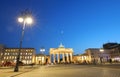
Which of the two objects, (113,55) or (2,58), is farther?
(113,55)

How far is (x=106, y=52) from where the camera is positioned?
16700cm

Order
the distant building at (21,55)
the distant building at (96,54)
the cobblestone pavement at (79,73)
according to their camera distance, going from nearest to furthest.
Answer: the cobblestone pavement at (79,73), the distant building at (21,55), the distant building at (96,54)

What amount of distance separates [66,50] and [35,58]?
99.1 feet

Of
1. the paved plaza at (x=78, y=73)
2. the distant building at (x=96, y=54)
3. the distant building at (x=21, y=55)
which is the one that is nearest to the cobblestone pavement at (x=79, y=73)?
the paved plaza at (x=78, y=73)

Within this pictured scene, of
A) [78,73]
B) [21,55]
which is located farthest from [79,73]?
[21,55]

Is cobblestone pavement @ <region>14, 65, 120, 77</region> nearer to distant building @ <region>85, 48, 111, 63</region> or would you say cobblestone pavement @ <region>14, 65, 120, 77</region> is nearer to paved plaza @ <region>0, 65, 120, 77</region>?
paved plaza @ <region>0, 65, 120, 77</region>

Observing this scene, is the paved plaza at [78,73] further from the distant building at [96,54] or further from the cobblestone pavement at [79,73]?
the distant building at [96,54]

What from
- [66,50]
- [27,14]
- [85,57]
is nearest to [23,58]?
[66,50]

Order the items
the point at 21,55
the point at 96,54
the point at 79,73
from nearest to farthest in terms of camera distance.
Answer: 1. the point at 79,73
2. the point at 21,55
3. the point at 96,54

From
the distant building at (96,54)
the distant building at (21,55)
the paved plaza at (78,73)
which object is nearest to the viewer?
the paved plaza at (78,73)

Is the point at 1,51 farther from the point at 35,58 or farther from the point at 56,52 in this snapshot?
the point at 56,52

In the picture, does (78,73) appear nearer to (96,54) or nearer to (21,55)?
(21,55)

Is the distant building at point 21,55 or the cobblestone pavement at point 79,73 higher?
the distant building at point 21,55

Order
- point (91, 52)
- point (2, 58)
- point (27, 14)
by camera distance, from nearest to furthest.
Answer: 1. point (27, 14)
2. point (2, 58)
3. point (91, 52)
